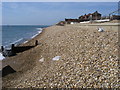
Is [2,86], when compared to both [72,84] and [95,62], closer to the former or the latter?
[72,84]

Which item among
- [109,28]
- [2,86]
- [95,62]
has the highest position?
[109,28]

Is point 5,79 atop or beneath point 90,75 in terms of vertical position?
beneath

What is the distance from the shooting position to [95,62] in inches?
248

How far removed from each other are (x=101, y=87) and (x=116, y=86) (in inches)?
17.8

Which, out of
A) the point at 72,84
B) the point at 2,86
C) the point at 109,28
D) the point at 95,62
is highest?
the point at 109,28

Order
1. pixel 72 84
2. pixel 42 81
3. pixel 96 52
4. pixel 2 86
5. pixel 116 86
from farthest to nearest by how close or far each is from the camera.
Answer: pixel 96 52 → pixel 2 86 → pixel 42 81 → pixel 72 84 → pixel 116 86

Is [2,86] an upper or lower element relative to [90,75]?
lower

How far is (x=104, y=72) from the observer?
17.6 feet

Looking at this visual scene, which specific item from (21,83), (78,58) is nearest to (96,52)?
(78,58)

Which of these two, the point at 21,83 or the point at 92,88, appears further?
the point at 21,83

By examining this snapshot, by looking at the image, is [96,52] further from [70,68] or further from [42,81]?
[42,81]

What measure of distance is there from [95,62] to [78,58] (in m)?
1.09

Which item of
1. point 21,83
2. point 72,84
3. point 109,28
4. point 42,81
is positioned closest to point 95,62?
point 72,84

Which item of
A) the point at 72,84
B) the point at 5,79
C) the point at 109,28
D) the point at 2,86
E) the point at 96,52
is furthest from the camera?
the point at 109,28
